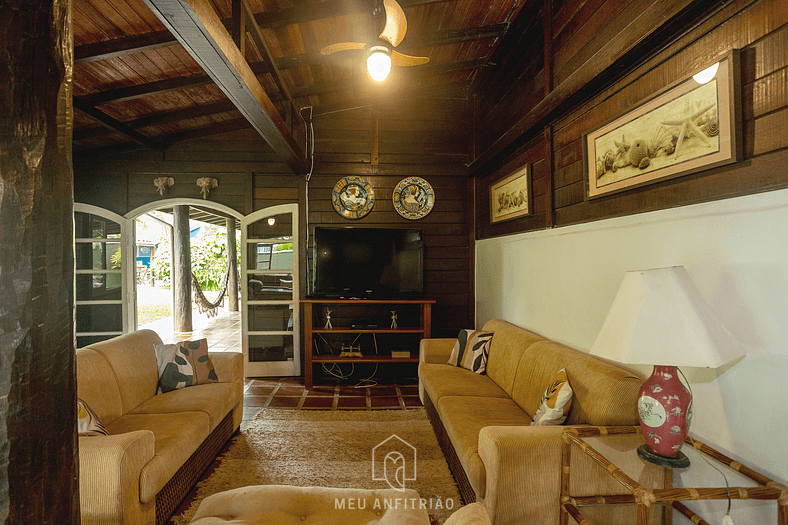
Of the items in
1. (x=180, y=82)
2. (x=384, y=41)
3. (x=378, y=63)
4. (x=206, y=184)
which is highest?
(x=180, y=82)

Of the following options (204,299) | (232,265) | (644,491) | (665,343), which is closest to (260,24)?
(665,343)

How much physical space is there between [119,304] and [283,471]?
134 inches

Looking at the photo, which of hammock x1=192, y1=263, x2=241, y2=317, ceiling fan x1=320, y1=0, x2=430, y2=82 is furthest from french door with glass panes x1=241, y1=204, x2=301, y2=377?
hammock x1=192, y1=263, x2=241, y2=317

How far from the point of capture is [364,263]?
14.4 feet

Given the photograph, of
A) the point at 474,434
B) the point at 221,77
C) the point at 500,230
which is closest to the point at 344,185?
the point at 500,230

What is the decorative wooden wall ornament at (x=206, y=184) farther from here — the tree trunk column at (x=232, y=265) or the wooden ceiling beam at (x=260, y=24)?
the tree trunk column at (x=232, y=265)

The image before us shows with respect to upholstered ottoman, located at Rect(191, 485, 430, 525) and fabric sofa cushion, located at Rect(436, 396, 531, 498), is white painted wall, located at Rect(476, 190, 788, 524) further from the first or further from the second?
upholstered ottoman, located at Rect(191, 485, 430, 525)

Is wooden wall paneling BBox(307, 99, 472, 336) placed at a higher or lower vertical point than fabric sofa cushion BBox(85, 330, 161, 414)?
higher

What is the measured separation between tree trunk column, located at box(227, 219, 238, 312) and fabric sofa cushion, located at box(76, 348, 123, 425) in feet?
22.0

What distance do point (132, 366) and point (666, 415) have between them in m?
2.93

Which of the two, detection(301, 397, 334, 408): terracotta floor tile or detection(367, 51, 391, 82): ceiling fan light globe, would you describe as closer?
detection(367, 51, 391, 82): ceiling fan light globe

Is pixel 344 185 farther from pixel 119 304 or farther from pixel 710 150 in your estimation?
pixel 710 150

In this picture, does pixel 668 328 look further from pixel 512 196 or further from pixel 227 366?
pixel 227 366

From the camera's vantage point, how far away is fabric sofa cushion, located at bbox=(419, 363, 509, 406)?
2730mm
